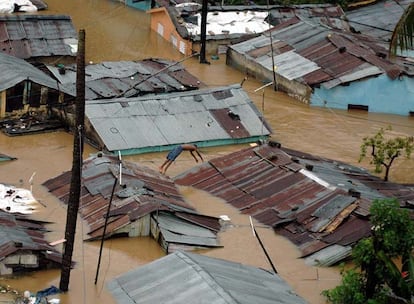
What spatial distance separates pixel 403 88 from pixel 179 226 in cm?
1151

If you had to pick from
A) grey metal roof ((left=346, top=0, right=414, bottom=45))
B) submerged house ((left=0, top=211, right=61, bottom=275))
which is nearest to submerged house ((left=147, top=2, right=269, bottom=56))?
grey metal roof ((left=346, top=0, right=414, bottom=45))

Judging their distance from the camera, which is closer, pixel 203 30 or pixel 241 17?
pixel 203 30

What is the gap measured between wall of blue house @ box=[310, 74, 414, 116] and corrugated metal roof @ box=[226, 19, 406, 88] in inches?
11.4

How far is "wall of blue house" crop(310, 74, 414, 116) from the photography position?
2961cm


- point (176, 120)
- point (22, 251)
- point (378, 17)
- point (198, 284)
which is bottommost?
point (176, 120)

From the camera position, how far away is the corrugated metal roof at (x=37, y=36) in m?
31.2

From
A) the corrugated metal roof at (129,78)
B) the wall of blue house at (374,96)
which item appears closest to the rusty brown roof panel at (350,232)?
the wall of blue house at (374,96)

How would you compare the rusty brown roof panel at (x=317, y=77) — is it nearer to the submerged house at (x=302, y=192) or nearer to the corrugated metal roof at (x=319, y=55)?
the corrugated metal roof at (x=319, y=55)

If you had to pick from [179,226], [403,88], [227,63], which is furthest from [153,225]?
[227,63]

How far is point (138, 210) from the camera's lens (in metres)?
20.6

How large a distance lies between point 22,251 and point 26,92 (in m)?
9.74

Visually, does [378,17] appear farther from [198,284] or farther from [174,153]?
[198,284]

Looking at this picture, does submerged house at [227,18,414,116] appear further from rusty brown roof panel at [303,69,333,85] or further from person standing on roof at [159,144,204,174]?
person standing on roof at [159,144,204,174]

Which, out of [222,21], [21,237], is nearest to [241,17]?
[222,21]
